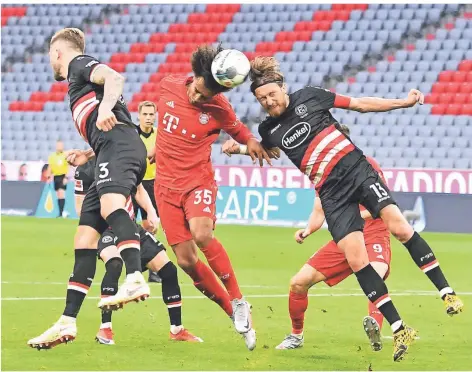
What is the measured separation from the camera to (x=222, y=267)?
8.77m

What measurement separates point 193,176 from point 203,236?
52 cm

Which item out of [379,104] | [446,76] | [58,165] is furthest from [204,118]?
[446,76]

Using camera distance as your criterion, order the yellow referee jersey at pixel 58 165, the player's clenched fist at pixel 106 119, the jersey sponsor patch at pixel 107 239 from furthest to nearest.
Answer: the yellow referee jersey at pixel 58 165, the jersey sponsor patch at pixel 107 239, the player's clenched fist at pixel 106 119

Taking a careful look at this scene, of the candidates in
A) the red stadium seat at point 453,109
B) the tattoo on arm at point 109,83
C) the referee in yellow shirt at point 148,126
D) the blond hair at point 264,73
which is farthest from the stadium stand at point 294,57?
the tattoo on arm at point 109,83

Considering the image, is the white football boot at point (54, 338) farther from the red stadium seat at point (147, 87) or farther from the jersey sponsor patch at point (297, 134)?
the red stadium seat at point (147, 87)

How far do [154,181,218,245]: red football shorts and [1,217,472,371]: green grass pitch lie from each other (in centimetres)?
94

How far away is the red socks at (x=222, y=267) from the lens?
871 cm

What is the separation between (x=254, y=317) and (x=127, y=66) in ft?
67.8

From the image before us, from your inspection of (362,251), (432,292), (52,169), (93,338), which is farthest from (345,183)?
(52,169)

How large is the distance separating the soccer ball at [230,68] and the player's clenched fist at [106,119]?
39.3 inches

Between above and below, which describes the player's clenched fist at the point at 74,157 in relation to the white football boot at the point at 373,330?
above

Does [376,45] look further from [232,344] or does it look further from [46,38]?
[232,344]

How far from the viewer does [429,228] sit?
827 inches

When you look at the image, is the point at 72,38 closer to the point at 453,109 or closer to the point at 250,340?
the point at 250,340
